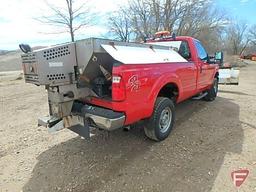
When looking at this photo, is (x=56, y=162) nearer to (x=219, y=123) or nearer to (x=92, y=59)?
(x=92, y=59)

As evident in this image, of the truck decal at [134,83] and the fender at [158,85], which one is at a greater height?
the truck decal at [134,83]

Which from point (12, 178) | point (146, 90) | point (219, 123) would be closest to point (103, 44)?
point (146, 90)

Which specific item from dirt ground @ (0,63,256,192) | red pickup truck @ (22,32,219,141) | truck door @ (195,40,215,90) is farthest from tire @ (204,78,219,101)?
red pickup truck @ (22,32,219,141)

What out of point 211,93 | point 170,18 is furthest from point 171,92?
point 170,18

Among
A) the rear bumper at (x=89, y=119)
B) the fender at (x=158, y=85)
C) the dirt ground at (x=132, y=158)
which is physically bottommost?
Result: the dirt ground at (x=132, y=158)

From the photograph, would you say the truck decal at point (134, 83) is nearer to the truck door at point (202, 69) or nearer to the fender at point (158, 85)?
the fender at point (158, 85)

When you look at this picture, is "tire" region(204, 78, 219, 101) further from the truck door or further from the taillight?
the taillight

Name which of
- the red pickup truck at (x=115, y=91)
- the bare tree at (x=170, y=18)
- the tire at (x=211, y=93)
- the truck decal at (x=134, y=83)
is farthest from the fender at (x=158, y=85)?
the bare tree at (x=170, y=18)

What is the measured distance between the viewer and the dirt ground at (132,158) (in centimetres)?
335

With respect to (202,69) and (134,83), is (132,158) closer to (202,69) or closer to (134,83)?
(134,83)

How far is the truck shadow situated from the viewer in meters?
3.34

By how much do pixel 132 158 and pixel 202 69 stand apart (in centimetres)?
330

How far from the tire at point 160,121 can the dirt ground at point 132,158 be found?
0.17 m

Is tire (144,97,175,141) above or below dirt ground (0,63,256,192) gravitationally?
above
